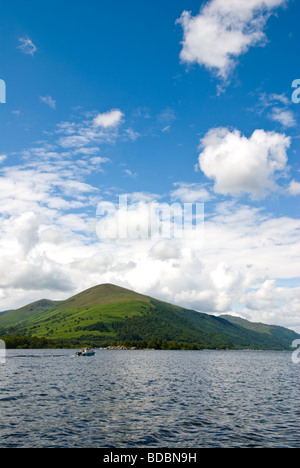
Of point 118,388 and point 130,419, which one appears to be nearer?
point 130,419

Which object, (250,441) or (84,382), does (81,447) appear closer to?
(250,441)

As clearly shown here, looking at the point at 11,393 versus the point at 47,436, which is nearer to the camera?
the point at 47,436

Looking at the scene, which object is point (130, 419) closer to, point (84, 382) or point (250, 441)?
point (250, 441)

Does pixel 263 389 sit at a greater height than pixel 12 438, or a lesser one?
lesser

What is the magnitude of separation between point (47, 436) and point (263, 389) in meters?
64.5

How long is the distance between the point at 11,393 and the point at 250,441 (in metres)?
50.7
